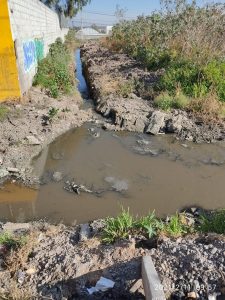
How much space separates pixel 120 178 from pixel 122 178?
40 mm

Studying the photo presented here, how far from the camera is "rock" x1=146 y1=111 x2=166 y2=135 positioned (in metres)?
8.63

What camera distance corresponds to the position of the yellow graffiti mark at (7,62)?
27.4 ft

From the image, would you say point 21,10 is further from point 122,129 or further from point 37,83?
point 122,129

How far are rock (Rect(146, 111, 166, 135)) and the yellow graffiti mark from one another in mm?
3710

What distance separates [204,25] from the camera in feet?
39.2

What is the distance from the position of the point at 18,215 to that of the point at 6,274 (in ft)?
6.30

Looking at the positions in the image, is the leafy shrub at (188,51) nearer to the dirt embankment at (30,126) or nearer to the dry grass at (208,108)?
the dry grass at (208,108)

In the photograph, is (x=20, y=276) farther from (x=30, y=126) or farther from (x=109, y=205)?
(x=30, y=126)

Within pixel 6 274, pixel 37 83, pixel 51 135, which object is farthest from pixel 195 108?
pixel 6 274

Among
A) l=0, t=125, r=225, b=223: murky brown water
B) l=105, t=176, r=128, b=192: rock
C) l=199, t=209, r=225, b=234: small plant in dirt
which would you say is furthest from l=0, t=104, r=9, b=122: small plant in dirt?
l=199, t=209, r=225, b=234: small plant in dirt

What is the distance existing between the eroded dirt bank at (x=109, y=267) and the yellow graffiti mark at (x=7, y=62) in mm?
5810

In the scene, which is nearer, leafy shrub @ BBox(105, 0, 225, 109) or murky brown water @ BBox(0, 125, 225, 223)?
murky brown water @ BBox(0, 125, 225, 223)

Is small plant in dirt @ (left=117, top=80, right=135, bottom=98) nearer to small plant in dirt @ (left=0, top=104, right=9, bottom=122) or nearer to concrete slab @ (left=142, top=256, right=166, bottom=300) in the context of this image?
small plant in dirt @ (left=0, top=104, right=9, bottom=122)

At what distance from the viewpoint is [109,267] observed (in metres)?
3.51
